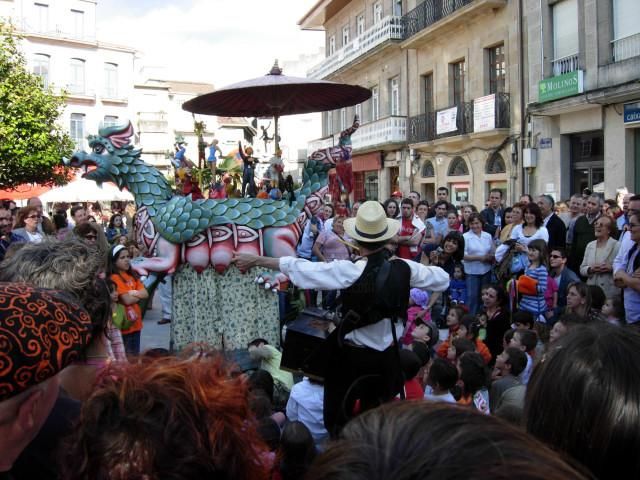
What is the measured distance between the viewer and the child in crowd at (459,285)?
A: 330 inches

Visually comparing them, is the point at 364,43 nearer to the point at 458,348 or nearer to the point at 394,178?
the point at 394,178

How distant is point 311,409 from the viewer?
13.3 ft

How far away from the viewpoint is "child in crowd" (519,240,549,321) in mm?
6379

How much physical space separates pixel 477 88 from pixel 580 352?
17888 mm

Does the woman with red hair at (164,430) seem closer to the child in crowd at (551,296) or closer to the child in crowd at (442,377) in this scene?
the child in crowd at (442,377)

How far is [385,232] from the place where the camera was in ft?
13.0

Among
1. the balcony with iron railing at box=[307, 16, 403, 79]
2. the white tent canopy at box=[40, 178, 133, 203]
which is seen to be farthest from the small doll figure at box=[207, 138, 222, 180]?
the balcony with iron railing at box=[307, 16, 403, 79]

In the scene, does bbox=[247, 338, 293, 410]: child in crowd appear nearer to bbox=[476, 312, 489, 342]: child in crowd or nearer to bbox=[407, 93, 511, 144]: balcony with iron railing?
bbox=[476, 312, 489, 342]: child in crowd

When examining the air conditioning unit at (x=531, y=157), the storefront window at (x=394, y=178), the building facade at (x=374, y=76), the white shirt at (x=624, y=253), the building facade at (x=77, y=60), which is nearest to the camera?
the white shirt at (x=624, y=253)

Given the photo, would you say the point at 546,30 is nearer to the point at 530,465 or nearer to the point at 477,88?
the point at 477,88

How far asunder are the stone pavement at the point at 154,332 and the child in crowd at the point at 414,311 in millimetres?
2783

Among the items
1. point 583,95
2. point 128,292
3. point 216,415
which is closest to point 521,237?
point 128,292

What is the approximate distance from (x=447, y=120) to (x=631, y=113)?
6.80 meters

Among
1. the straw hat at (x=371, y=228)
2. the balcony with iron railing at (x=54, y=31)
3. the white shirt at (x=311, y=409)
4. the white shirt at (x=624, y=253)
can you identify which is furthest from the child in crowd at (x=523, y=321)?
the balcony with iron railing at (x=54, y=31)
